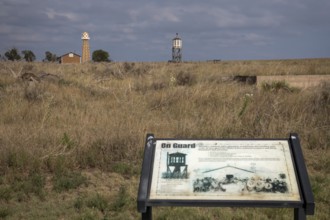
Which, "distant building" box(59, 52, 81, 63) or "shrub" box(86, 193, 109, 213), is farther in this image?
"distant building" box(59, 52, 81, 63)

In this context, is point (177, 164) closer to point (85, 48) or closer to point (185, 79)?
point (185, 79)

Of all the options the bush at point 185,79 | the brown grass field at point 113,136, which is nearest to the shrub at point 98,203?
the brown grass field at point 113,136

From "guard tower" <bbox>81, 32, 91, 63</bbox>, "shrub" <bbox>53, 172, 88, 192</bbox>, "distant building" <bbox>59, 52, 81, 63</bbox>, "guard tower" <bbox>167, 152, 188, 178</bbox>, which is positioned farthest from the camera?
"distant building" <bbox>59, 52, 81, 63</bbox>

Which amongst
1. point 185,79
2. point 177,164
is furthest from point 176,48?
point 177,164

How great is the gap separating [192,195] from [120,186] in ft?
9.02

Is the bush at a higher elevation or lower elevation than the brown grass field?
higher

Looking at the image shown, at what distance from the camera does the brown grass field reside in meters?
5.42

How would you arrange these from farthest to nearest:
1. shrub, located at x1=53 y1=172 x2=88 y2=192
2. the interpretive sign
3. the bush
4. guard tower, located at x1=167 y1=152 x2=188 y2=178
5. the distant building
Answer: the distant building
the bush
shrub, located at x1=53 y1=172 x2=88 y2=192
guard tower, located at x1=167 y1=152 x2=188 y2=178
the interpretive sign

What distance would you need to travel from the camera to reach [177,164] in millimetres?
3854

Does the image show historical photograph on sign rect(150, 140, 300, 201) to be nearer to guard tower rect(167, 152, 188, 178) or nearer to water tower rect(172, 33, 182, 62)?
guard tower rect(167, 152, 188, 178)

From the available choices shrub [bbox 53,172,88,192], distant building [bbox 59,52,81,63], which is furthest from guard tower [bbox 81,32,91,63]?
shrub [bbox 53,172,88,192]

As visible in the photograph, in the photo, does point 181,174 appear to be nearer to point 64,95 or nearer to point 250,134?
point 250,134

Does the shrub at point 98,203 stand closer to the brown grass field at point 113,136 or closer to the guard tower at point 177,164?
the brown grass field at point 113,136

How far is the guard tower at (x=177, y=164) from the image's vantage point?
376 cm
